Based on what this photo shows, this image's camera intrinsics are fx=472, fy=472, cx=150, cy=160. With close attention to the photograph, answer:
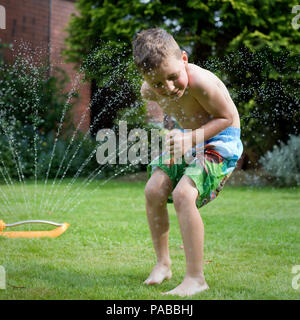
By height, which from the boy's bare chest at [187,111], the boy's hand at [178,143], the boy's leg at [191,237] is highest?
the boy's bare chest at [187,111]

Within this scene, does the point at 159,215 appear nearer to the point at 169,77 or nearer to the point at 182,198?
the point at 182,198

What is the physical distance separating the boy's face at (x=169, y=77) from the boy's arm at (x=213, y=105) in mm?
71

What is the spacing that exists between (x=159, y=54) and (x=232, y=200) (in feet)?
11.1

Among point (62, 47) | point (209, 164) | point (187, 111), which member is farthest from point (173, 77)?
point (62, 47)

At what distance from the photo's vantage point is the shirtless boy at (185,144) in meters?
1.86

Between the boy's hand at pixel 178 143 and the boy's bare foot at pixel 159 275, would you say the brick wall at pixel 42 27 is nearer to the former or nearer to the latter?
the boy's bare foot at pixel 159 275

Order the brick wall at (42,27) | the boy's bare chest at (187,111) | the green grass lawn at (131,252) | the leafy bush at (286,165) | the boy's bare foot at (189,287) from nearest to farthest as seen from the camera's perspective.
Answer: the boy's bare foot at (189,287), the green grass lawn at (131,252), the boy's bare chest at (187,111), the leafy bush at (286,165), the brick wall at (42,27)

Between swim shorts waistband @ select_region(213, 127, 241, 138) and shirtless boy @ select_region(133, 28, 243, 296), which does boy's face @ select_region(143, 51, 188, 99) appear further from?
swim shorts waistband @ select_region(213, 127, 241, 138)

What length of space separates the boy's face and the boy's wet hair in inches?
0.8

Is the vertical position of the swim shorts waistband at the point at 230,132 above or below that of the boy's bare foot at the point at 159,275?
above

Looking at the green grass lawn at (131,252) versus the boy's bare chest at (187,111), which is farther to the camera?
the boy's bare chest at (187,111)

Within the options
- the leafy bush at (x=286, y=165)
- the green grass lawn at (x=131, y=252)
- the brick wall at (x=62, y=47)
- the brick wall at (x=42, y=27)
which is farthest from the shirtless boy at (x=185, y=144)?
the brick wall at (x=42, y=27)

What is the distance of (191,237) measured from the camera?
186 cm

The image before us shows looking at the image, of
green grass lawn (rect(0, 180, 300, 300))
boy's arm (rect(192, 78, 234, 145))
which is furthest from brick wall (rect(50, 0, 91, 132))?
boy's arm (rect(192, 78, 234, 145))
